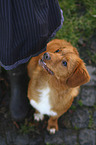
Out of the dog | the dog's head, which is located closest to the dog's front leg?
the dog

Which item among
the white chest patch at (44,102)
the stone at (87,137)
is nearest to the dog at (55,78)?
the white chest patch at (44,102)

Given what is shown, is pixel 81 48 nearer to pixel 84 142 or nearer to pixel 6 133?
pixel 84 142

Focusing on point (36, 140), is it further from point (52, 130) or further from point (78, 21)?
point (78, 21)

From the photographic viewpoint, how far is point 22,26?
125cm

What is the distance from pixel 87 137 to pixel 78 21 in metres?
2.48

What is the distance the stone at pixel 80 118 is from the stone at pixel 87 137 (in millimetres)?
107

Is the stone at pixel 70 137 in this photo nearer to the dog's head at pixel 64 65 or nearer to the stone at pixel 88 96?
the stone at pixel 88 96

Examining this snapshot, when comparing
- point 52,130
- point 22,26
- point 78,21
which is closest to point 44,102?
point 52,130

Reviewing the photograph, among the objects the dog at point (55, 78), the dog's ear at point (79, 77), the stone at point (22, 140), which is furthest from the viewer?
the stone at point (22, 140)

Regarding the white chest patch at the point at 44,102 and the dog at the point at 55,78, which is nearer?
the dog at the point at 55,78

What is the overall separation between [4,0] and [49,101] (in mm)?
1562

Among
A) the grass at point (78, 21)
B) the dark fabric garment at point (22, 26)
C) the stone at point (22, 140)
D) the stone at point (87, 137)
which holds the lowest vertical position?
the stone at point (87, 137)

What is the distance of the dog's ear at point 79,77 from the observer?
5.58 ft

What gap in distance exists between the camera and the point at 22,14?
121cm
